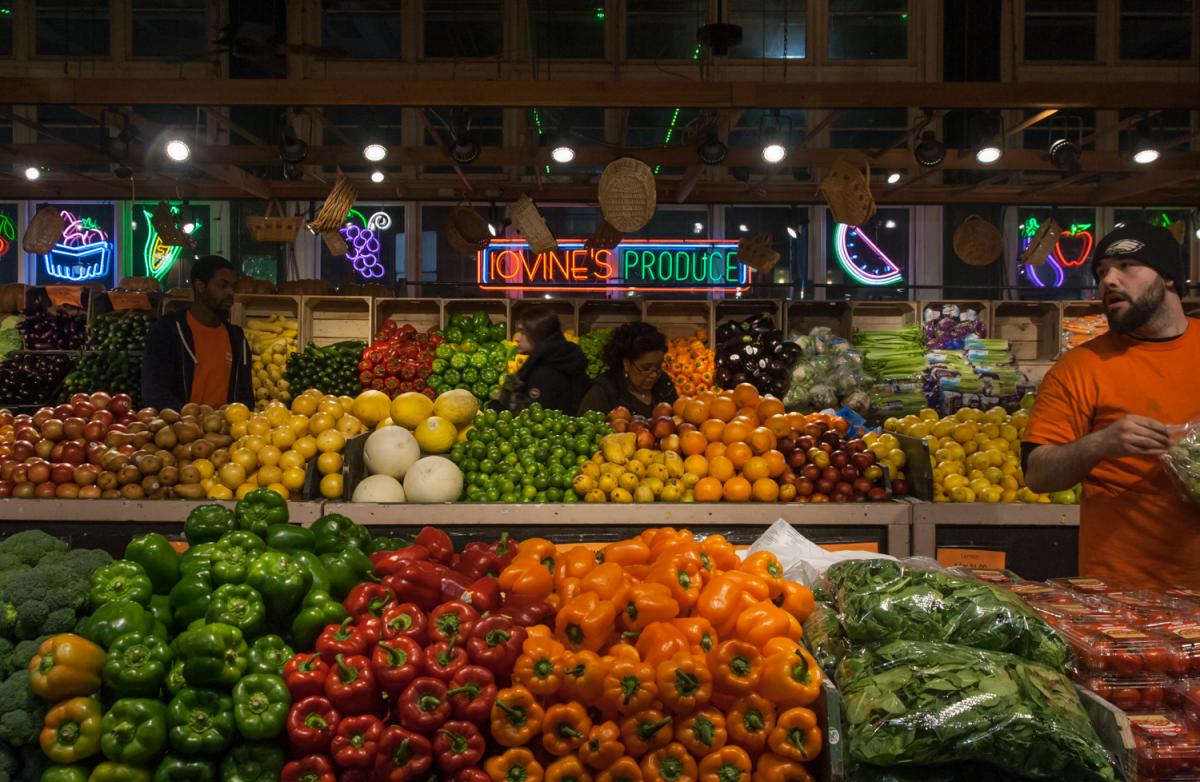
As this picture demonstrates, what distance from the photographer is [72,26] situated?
9023 mm

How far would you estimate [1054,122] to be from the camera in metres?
11.0

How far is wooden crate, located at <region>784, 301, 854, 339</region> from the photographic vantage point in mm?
8624

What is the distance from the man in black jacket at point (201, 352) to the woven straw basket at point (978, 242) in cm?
579

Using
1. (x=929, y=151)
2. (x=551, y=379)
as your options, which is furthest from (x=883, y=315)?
(x=551, y=379)

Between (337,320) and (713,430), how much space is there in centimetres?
536

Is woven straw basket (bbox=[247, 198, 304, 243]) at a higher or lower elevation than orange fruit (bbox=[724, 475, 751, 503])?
higher

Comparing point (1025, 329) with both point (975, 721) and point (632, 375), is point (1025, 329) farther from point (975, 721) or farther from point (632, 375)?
point (975, 721)

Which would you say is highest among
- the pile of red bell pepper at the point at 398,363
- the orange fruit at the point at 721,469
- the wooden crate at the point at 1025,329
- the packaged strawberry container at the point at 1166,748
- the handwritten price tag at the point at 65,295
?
the handwritten price tag at the point at 65,295

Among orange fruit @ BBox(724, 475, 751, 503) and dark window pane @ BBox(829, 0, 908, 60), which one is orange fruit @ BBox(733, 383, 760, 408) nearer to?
orange fruit @ BBox(724, 475, 751, 503)

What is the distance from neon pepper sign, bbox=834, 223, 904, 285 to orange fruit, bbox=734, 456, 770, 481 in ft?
29.2

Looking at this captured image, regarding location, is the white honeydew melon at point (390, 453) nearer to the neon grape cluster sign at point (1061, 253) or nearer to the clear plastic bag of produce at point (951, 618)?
the clear plastic bag of produce at point (951, 618)

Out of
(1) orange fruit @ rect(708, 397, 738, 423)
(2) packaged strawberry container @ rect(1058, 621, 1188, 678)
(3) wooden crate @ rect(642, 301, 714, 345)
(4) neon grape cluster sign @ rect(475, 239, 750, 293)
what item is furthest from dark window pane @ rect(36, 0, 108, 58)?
(2) packaged strawberry container @ rect(1058, 621, 1188, 678)

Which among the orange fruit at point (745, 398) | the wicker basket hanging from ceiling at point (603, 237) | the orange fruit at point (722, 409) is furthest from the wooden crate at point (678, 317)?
the orange fruit at point (722, 409)

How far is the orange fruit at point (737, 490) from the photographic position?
4301 mm
